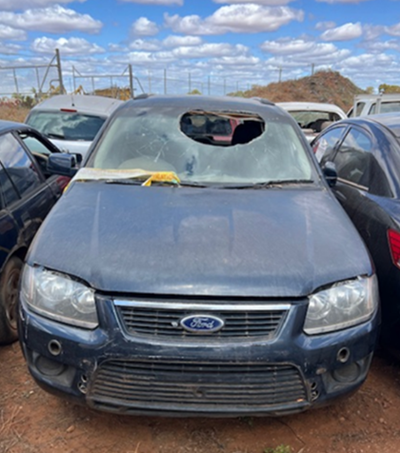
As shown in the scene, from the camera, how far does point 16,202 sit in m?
3.61

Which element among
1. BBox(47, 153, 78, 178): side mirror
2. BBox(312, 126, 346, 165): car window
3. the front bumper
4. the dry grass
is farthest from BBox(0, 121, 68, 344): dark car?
the dry grass

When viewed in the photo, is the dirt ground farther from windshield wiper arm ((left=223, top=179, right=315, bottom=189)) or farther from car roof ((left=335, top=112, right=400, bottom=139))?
car roof ((left=335, top=112, right=400, bottom=139))

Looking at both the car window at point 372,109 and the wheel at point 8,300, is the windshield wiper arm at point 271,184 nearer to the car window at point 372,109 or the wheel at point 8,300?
the wheel at point 8,300

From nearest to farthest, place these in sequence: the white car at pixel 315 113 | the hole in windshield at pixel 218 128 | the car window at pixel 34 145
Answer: the hole in windshield at pixel 218 128 → the car window at pixel 34 145 → the white car at pixel 315 113

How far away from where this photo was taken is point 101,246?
2.30m

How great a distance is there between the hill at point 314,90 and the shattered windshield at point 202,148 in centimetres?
3504

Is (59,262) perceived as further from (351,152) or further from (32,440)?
(351,152)

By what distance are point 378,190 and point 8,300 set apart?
9.57ft

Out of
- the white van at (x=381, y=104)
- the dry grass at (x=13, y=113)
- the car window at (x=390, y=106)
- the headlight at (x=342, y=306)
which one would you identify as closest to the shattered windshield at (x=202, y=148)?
the headlight at (x=342, y=306)

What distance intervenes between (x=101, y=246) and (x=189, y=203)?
724mm

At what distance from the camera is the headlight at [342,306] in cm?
215

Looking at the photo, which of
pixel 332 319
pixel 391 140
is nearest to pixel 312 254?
pixel 332 319

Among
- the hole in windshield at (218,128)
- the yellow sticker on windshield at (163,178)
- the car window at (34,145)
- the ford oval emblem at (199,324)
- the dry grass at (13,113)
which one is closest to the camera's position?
the ford oval emblem at (199,324)

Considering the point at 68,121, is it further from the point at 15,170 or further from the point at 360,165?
the point at 360,165
